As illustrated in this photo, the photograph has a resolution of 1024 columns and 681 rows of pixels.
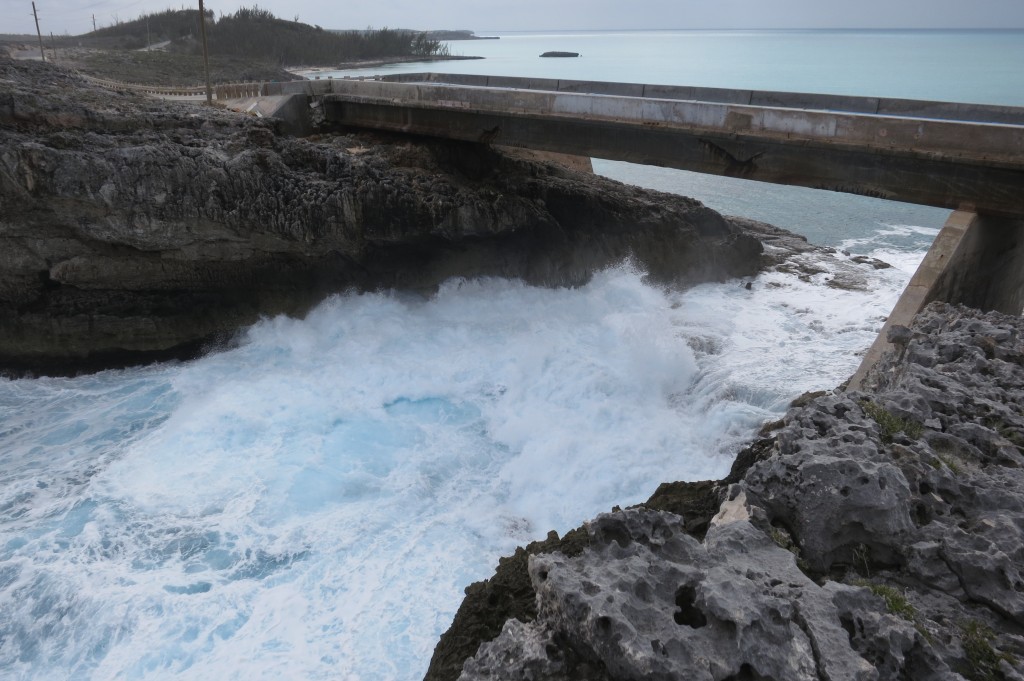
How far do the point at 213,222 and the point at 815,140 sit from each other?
34.6 feet

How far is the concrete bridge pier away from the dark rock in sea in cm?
358

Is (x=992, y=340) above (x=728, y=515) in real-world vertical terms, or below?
above

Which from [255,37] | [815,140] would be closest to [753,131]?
[815,140]

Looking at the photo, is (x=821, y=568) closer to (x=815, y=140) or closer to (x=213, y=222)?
(x=815, y=140)

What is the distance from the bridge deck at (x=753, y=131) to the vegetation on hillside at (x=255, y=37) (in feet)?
168

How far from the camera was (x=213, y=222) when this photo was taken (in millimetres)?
12766

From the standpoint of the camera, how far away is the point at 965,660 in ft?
11.9

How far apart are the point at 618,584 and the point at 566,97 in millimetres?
11199

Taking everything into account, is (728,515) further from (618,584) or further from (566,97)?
(566,97)

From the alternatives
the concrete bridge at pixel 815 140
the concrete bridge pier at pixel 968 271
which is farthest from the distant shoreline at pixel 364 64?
the concrete bridge pier at pixel 968 271

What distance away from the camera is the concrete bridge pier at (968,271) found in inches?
355

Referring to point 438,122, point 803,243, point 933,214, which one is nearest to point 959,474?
point 438,122

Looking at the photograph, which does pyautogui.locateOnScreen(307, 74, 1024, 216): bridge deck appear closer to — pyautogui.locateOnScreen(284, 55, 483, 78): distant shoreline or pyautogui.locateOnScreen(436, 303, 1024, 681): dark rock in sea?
pyautogui.locateOnScreen(436, 303, 1024, 681): dark rock in sea

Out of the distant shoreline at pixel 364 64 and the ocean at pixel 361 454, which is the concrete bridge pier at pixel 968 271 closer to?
the ocean at pixel 361 454
